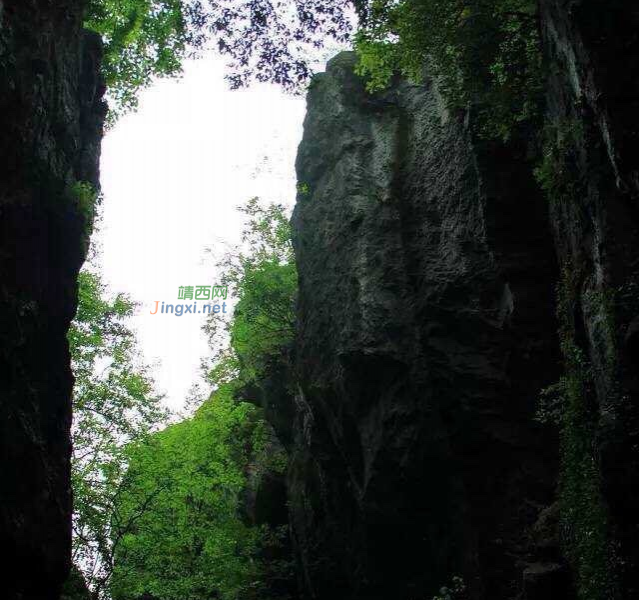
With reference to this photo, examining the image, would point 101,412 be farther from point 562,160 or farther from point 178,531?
point 562,160

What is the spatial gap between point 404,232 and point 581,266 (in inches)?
272

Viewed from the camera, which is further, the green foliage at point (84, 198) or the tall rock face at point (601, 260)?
the green foliage at point (84, 198)

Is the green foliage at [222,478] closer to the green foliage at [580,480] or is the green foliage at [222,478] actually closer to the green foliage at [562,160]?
the green foliage at [580,480]

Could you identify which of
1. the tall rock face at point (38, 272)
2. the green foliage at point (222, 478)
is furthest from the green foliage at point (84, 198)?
the green foliage at point (222, 478)

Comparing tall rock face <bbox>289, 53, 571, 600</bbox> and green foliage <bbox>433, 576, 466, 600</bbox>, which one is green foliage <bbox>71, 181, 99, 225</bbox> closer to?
tall rock face <bbox>289, 53, 571, 600</bbox>

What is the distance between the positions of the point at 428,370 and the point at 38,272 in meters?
9.07

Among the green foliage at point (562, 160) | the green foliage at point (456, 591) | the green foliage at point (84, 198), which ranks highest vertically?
the green foliage at point (84, 198)

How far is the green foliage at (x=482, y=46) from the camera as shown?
42.8ft

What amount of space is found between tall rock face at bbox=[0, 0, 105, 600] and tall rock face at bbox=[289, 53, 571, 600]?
695 cm

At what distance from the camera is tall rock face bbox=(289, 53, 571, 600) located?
14398 mm

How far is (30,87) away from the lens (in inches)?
506

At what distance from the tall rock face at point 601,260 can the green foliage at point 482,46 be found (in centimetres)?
157

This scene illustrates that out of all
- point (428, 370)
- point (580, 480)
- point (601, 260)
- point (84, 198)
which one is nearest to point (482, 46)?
point (601, 260)

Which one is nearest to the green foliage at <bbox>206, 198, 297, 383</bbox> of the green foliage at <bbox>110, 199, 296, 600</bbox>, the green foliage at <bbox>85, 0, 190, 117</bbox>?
the green foliage at <bbox>110, 199, 296, 600</bbox>
